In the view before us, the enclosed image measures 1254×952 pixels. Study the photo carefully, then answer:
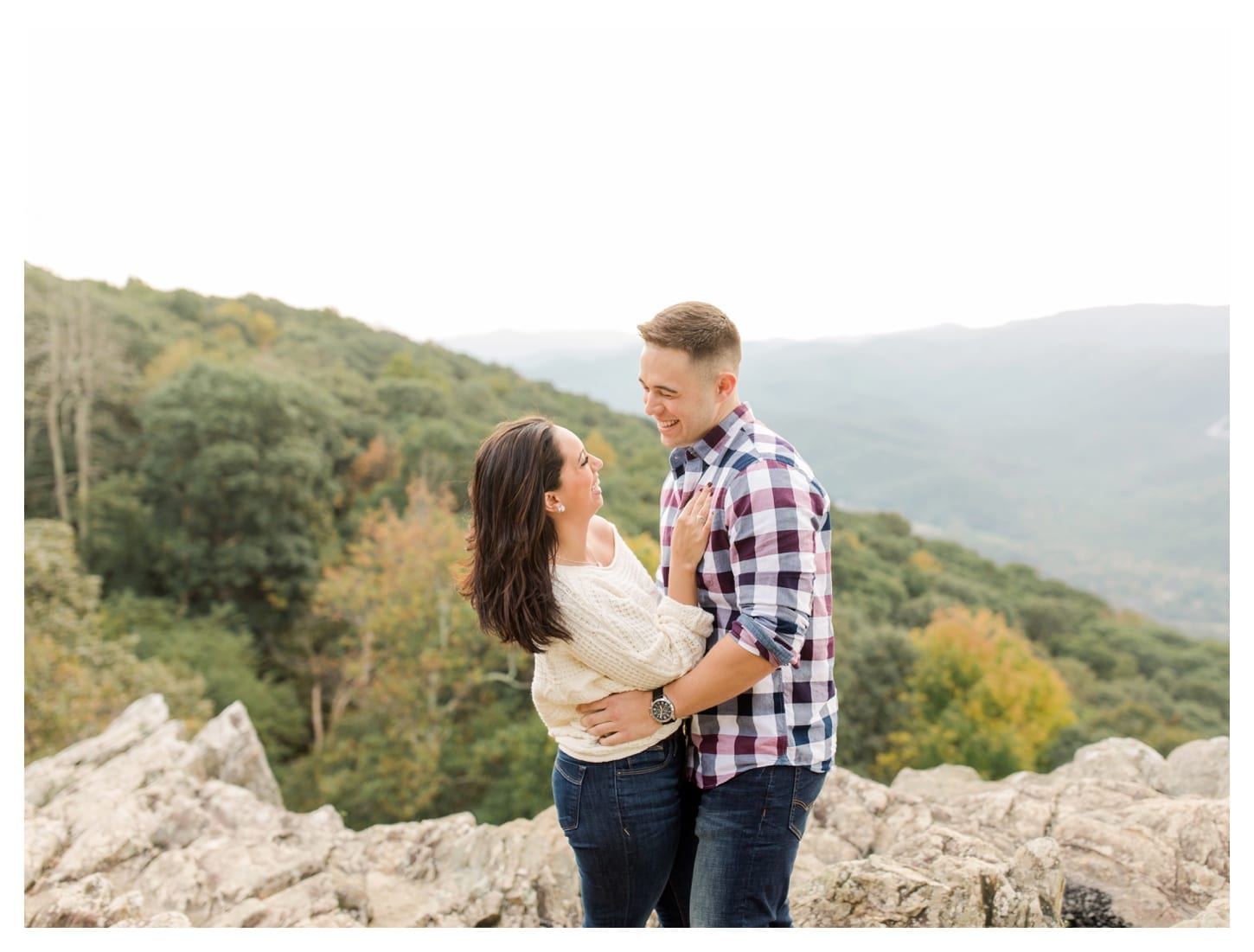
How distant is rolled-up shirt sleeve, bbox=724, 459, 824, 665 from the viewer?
204 cm

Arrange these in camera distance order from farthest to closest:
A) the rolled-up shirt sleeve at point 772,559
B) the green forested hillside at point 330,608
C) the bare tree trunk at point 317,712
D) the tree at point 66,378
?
the tree at point 66,378, the bare tree trunk at point 317,712, the green forested hillside at point 330,608, the rolled-up shirt sleeve at point 772,559

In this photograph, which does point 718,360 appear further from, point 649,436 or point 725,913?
point 649,436

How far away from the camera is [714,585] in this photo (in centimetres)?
227

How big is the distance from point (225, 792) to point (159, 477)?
20963 mm

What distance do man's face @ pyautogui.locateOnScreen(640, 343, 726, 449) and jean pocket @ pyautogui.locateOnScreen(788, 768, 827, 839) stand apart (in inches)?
42.6

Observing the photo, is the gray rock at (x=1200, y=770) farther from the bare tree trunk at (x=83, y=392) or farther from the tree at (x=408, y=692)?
the bare tree trunk at (x=83, y=392)

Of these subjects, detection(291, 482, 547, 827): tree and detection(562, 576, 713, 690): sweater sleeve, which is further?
detection(291, 482, 547, 827): tree

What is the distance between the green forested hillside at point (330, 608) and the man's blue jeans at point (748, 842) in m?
8.74

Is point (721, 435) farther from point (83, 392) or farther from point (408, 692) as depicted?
point (83, 392)

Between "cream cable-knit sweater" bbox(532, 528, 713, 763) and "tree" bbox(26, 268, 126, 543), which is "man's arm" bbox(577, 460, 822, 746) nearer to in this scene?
"cream cable-knit sweater" bbox(532, 528, 713, 763)

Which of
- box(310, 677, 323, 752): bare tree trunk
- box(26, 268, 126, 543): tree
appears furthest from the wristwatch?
box(26, 268, 126, 543): tree

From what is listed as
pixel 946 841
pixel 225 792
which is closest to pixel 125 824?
pixel 225 792

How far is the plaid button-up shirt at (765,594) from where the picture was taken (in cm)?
205

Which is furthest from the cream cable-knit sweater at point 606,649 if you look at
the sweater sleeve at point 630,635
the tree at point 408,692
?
the tree at point 408,692
